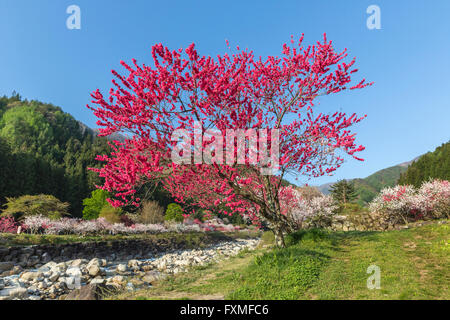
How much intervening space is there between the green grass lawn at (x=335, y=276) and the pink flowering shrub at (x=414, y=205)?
422 inches

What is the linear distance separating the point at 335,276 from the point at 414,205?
1744cm

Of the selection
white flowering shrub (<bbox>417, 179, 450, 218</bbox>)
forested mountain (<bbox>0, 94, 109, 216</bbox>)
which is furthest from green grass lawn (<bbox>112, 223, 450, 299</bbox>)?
forested mountain (<bbox>0, 94, 109, 216</bbox>)

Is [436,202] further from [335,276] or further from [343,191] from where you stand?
[335,276]

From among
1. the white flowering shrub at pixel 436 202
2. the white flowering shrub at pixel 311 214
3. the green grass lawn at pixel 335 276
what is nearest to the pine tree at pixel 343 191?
the white flowering shrub at pixel 436 202

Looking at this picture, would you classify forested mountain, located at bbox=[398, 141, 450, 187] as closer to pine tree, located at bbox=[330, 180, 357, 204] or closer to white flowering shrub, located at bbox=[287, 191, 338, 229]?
pine tree, located at bbox=[330, 180, 357, 204]

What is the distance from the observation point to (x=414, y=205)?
1867 centimetres

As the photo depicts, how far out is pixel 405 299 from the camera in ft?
15.0

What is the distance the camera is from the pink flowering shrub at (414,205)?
58.5ft

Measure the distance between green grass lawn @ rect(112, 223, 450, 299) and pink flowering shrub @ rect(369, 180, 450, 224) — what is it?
35.2 feet

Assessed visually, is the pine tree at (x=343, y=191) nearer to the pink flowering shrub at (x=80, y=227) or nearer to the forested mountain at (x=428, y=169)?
the forested mountain at (x=428, y=169)

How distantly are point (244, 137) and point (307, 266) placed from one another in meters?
4.31

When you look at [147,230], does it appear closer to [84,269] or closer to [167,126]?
[84,269]

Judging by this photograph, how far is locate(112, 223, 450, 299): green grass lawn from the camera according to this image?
5227mm
